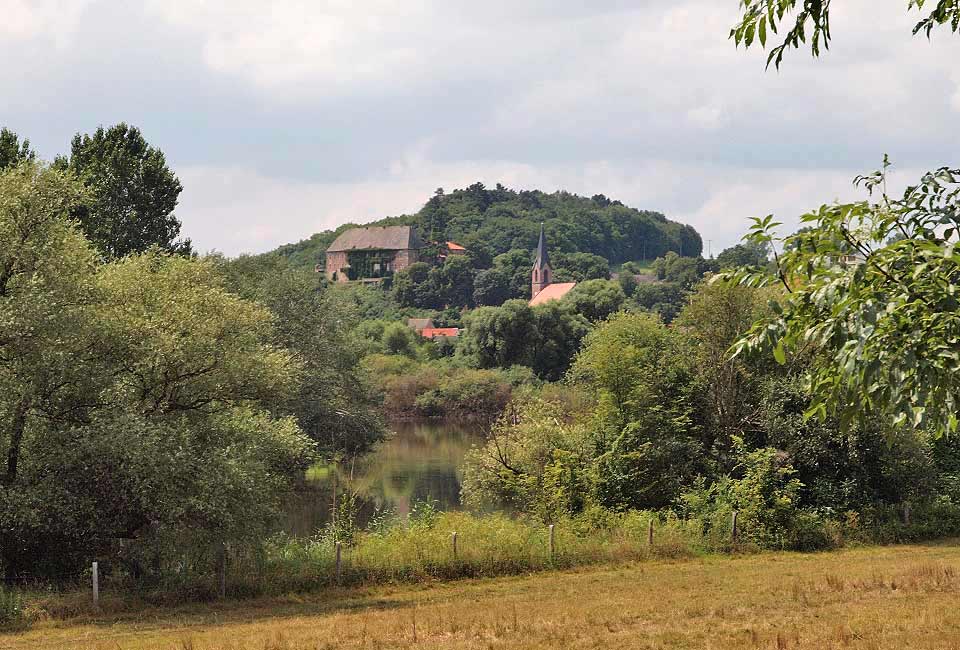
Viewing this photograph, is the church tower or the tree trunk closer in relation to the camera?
the tree trunk

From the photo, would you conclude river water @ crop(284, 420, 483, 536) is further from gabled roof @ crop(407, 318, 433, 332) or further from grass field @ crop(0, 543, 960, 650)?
gabled roof @ crop(407, 318, 433, 332)

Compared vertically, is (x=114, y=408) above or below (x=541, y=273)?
below

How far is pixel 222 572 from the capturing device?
22.3 meters

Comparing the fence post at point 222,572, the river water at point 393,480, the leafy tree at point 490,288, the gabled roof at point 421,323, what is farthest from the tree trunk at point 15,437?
the leafy tree at point 490,288

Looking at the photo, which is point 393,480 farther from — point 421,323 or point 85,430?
point 421,323

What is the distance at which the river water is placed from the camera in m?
42.7

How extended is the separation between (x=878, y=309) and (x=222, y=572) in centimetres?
1817

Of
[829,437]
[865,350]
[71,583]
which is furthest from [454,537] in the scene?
[865,350]

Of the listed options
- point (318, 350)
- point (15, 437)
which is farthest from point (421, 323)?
point (15, 437)

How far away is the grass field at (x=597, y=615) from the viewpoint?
15336 mm

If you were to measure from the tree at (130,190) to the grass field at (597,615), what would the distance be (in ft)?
107

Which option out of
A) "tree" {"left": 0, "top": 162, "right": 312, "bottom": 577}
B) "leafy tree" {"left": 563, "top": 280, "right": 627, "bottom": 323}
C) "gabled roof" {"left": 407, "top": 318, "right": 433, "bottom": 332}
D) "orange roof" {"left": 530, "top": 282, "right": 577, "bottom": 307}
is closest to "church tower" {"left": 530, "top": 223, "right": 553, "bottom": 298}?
"orange roof" {"left": 530, "top": 282, "right": 577, "bottom": 307}

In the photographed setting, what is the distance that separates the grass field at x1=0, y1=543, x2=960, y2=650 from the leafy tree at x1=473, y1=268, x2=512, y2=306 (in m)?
167

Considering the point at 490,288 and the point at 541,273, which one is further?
the point at 541,273
